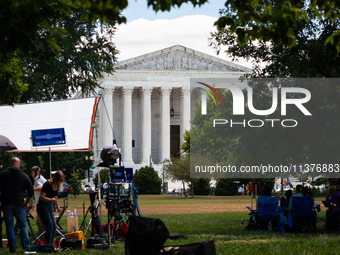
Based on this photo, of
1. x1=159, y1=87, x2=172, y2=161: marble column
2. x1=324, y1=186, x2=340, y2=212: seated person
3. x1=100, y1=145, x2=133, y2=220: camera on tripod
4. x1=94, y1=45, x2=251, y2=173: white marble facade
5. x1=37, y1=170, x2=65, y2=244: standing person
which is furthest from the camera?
x1=159, y1=87, x2=172, y2=161: marble column

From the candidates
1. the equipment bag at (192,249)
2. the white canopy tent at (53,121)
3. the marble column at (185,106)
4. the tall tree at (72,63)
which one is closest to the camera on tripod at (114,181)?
the white canopy tent at (53,121)

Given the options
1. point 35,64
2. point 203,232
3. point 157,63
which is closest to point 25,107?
point 203,232

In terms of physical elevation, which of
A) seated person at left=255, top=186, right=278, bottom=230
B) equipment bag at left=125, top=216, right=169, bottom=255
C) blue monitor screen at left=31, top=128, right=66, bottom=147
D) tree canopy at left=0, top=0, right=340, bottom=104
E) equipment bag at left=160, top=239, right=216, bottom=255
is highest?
tree canopy at left=0, top=0, right=340, bottom=104

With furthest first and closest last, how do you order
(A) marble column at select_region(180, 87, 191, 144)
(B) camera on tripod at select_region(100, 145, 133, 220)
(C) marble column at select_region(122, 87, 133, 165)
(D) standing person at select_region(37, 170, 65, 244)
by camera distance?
(A) marble column at select_region(180, 87, 191, 144)
(C) marble column at select_region(122, 87, 133, 165)
(B) camera on tripod at select_region(100, 145, 133, 220)
(D) standing person at select_region(37, 170, 65, 244)

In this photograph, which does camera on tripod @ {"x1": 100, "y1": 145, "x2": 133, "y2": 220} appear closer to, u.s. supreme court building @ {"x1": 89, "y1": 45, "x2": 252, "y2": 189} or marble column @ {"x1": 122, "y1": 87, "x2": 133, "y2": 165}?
u.s. supreme court building @ {"x1": 89, "y1": 45, "x2": 252, "y2": 189}

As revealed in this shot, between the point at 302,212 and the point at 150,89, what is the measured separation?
54.4 meters

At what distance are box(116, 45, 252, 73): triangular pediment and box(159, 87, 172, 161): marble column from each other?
3.30 m

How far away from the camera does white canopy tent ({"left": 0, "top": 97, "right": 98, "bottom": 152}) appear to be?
644 inches

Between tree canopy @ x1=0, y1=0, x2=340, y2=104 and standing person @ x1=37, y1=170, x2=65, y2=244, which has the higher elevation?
tree canopy @ x1=0, y1=0, x2=340, y2=104

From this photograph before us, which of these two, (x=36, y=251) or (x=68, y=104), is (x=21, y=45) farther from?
(x=68, y=104)

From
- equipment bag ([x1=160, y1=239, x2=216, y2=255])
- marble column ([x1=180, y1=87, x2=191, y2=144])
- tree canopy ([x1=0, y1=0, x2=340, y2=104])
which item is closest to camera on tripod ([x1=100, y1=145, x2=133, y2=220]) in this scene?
tree canopy ([x1=0, y1=0, x2=340, y2=104])

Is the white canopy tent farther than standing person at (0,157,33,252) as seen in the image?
Yes

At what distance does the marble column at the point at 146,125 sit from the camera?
219ft

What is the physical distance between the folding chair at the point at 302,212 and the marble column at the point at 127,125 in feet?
174
